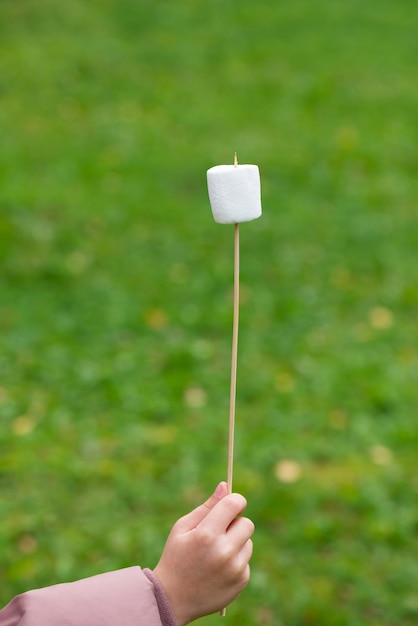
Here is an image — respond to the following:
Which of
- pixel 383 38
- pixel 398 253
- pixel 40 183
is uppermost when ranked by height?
pixel 383 38

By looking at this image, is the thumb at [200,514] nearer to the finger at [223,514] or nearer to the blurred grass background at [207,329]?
the finger at [223,514]

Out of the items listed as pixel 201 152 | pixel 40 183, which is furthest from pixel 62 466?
pixel 201 152

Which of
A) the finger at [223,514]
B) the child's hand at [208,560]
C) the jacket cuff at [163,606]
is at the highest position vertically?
the finger at [223,514]

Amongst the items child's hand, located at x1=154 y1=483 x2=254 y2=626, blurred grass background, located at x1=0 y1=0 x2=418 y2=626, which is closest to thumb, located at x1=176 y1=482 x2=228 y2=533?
child's hand, located at x1=154 y1=483 x2=254 y2=626

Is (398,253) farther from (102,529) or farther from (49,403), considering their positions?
(102,529)

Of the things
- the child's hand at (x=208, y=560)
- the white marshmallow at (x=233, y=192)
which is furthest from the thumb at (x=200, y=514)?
the white marshmallow at (x=233, y=192)

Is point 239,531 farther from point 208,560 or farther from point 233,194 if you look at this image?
point 233,194

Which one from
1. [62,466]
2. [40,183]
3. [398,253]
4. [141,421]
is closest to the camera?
[62,466]

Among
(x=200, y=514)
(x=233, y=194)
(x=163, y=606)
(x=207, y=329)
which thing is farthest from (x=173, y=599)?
(x=207, y=329)
